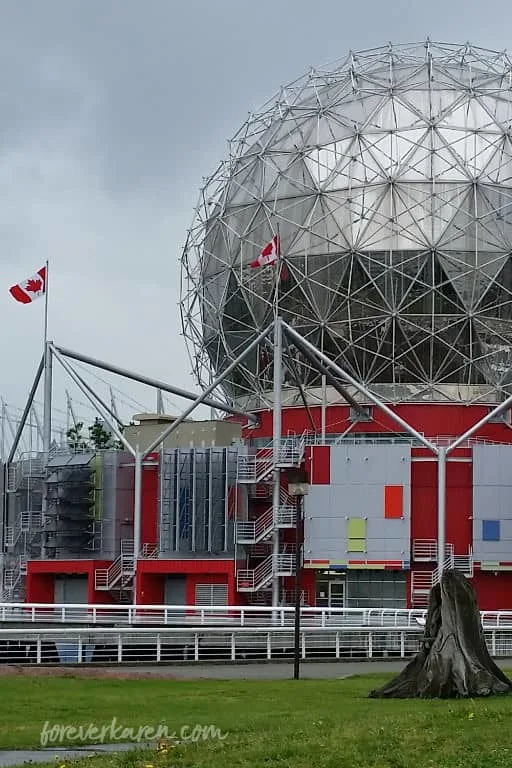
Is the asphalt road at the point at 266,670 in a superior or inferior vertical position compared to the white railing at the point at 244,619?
inferior

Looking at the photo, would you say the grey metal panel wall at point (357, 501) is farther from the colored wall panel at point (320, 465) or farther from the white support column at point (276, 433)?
the white support column at point (276, 433)

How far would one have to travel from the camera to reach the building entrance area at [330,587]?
53.2 m

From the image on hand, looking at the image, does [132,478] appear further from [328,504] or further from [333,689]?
[333,689]

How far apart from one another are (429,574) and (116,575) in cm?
1210

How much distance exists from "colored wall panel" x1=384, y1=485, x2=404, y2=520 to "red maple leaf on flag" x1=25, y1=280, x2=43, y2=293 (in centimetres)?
1630

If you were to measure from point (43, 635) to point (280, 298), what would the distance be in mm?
27877

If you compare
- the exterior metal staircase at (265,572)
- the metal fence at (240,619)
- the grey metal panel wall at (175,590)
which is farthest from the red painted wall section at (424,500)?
the metal fence at (240,619)

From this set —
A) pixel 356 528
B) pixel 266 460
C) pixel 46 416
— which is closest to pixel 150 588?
pixel 266 460

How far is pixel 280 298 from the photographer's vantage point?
58.3m

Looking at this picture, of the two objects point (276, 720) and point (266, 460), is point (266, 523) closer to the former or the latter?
point (266, 460)

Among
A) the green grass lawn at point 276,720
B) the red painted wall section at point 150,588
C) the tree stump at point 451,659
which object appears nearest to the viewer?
the green grass lawn at point 276,720

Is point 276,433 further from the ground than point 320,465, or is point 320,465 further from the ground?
point 276,433

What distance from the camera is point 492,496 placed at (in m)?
53.0

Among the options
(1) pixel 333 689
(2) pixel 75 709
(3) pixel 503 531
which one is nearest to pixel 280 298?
(3) pixel 503 531
